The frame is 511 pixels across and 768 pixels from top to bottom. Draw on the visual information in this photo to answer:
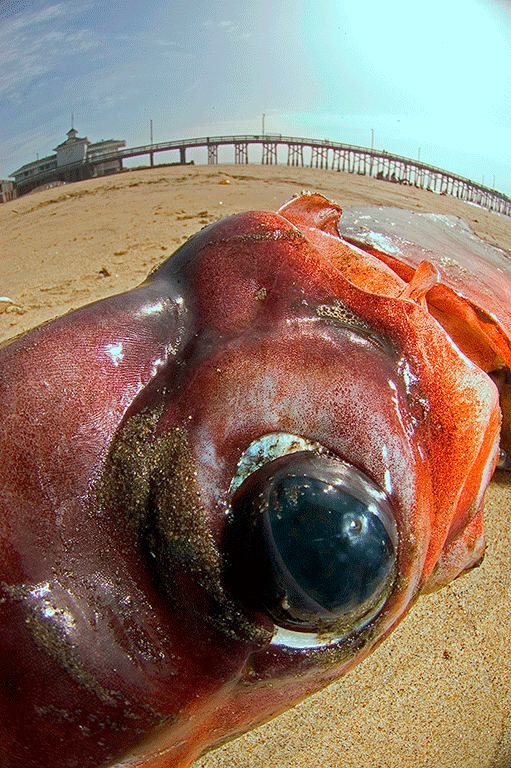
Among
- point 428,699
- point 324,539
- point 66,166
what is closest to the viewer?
point 324,539

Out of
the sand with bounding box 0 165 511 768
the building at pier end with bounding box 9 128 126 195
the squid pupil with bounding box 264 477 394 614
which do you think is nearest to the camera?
the squid pupil with bounding box 264 477 394 614

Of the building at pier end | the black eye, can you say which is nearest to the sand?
the black eye

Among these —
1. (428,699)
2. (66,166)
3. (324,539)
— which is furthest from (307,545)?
(66,166)

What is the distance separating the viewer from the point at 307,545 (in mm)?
992

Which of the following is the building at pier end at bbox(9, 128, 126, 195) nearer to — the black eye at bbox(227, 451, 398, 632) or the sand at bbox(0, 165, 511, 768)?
the sand at bbox(0, 165, 511, 768)

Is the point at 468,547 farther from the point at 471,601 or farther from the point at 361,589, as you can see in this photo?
the point at 471,601

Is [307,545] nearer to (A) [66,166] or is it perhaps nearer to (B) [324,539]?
(B) [324,539]

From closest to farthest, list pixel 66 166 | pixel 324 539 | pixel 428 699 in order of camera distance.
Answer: pixel 324 539 → pixel 428 699 → pixel 66 166

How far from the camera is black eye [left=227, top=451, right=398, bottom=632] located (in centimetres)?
99

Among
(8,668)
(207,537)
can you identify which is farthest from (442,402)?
(8,668)

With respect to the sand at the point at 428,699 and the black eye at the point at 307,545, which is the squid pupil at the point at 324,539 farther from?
the sand at the point at 428,699

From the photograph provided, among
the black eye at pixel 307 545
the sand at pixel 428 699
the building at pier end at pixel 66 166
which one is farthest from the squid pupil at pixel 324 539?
the building at pier end at pixel 66 166

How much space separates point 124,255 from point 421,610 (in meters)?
4.91

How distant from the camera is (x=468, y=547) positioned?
1558mm
